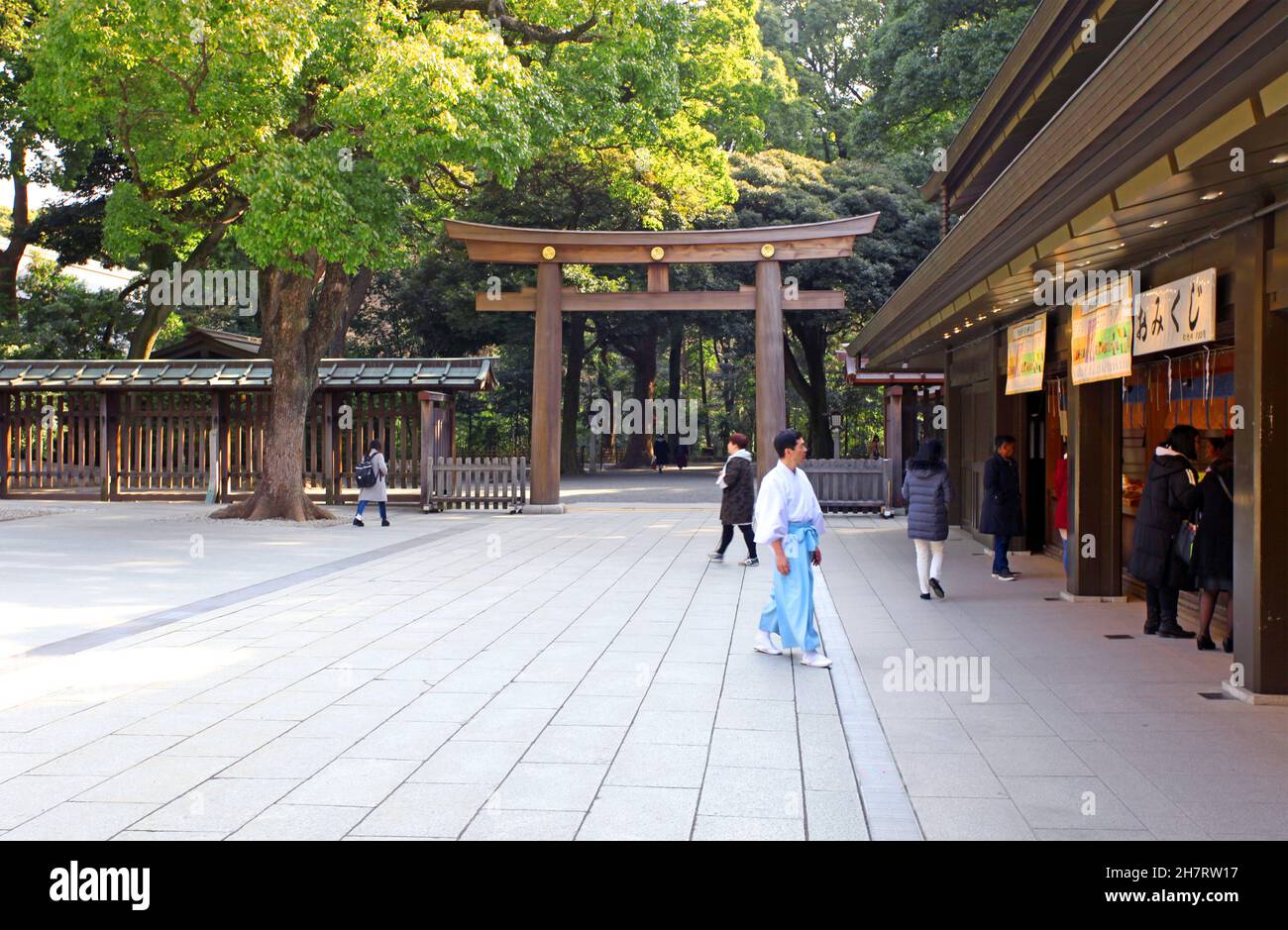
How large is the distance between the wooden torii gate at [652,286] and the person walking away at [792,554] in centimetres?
1299

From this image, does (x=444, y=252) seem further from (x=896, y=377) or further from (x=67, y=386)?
(x=896, y=377)

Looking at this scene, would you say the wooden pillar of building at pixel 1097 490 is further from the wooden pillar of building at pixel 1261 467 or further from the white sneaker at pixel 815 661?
the white sneaker at pixel 815 661

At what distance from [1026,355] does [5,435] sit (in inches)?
932

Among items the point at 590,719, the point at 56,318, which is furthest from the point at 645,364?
the point at 590,719

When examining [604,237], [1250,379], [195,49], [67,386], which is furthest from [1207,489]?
[67,386]

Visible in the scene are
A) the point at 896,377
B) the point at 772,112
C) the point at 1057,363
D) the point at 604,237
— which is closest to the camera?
the point at 1057,363

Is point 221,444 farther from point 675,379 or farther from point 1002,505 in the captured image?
point 675,379

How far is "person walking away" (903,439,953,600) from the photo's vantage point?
11.2 metres

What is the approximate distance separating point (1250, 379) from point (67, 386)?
24963 millimetres

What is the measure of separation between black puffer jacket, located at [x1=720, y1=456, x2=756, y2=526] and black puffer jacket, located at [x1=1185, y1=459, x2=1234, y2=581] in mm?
6392

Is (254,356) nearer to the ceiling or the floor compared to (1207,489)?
nearer to the ceiling

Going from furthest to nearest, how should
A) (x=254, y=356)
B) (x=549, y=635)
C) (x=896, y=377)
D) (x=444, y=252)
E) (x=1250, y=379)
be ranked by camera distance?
(x=444, y=252), (x=254, y=356), (x=896, y=377), (x=549, y=635), (x=1250, y=379)

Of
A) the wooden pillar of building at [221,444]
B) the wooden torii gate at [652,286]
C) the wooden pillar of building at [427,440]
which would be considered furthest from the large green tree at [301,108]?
the wooden pillar of building at [221,444]

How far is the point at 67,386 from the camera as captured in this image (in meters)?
25.1
